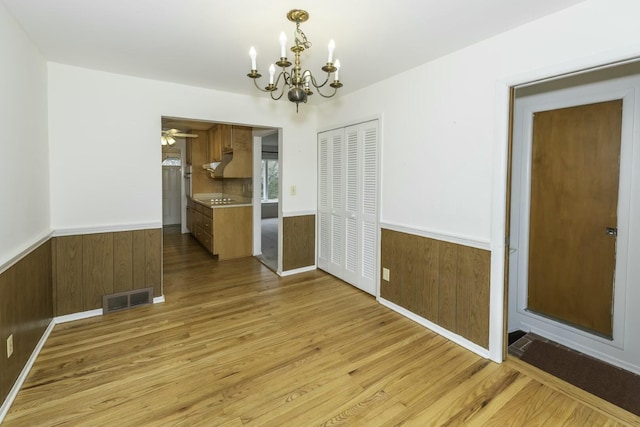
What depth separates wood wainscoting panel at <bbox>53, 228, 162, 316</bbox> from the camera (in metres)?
2.89

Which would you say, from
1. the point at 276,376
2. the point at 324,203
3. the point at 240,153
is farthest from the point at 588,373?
the point at 240,153

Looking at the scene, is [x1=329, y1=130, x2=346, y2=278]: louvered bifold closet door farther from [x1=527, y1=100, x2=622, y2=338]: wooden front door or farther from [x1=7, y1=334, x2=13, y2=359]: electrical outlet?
[x1=7, y1=334, x2=13, y2=359]: electrical outlet

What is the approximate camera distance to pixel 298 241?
4359mm

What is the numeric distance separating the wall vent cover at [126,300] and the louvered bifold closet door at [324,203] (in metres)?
2.17

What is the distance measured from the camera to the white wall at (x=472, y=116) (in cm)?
179

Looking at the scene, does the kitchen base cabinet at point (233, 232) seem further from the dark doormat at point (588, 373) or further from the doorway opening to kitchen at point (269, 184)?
the dark doormat at point (588, 373)

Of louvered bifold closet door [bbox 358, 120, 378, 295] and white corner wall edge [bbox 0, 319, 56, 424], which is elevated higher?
louvered bifold closet door [bbox 358, 120, 378, 295]

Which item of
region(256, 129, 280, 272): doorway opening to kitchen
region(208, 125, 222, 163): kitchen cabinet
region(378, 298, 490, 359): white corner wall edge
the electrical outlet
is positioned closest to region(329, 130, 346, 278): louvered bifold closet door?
region(378, 298, 490, 359): white corner wall edge

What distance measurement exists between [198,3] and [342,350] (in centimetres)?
258

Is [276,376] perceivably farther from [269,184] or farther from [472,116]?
[269,184]

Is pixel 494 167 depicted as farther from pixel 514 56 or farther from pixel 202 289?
pixel 202 289

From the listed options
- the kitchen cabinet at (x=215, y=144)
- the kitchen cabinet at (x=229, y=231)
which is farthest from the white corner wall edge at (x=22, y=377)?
the kitchen cabinet at (x=215, y=144)

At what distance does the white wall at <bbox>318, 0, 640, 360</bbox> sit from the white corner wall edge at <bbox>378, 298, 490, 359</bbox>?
0.45 ft

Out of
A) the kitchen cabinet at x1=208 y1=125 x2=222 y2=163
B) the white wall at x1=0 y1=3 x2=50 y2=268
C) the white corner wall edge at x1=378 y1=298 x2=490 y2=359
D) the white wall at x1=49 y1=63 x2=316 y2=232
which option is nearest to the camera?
the white wall at x1=0 y1=3 x2=50 y2=268
